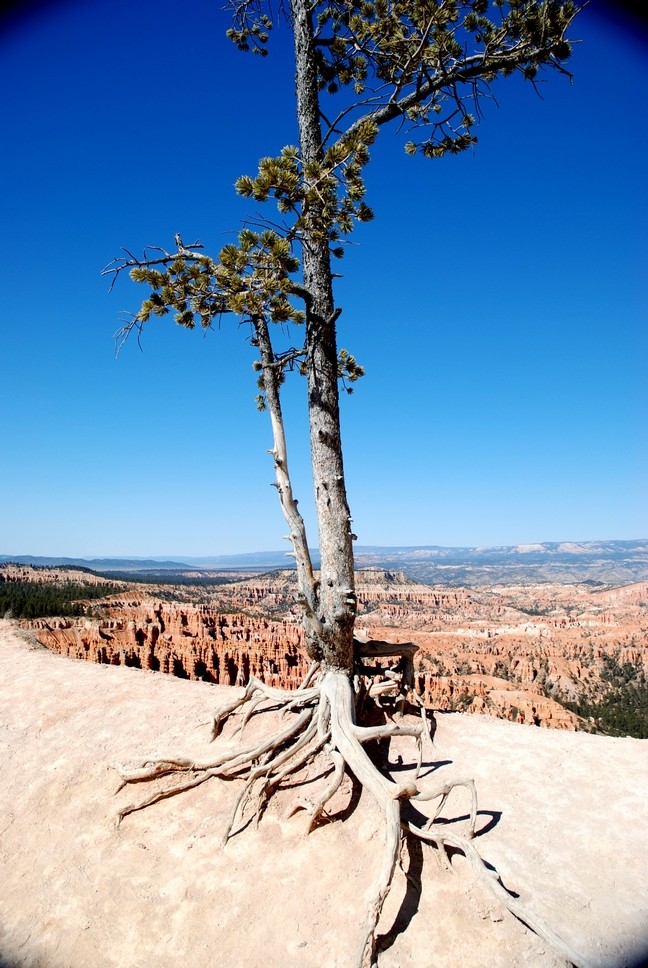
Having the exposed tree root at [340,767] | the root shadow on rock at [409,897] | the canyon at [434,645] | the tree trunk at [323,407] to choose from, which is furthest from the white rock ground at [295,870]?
the canyon at [434,645]

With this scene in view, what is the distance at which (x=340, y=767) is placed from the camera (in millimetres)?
5500

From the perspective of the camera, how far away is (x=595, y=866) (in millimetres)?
4812

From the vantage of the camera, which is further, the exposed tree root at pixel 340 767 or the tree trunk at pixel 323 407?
the tree trunk at pixel 323 407

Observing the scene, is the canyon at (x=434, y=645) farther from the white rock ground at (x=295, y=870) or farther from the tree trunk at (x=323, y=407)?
the white rock ground at (x=295, y=870)

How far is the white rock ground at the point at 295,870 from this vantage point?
3967 millimetres

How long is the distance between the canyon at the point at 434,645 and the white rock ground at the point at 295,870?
262cm

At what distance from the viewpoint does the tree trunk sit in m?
6.22


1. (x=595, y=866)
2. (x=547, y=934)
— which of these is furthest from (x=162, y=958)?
(x=595, y=866)

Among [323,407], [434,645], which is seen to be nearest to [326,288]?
[323,407]

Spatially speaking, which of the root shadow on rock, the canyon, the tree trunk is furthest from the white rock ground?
the canyon

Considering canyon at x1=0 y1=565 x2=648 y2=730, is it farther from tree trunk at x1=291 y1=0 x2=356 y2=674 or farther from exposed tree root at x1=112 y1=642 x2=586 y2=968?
exposed tree root at x1=112 y1=642 x2=586 y2=968

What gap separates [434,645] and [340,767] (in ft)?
171

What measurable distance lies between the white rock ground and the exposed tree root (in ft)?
0.59

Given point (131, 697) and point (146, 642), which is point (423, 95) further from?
point (146, 642)
